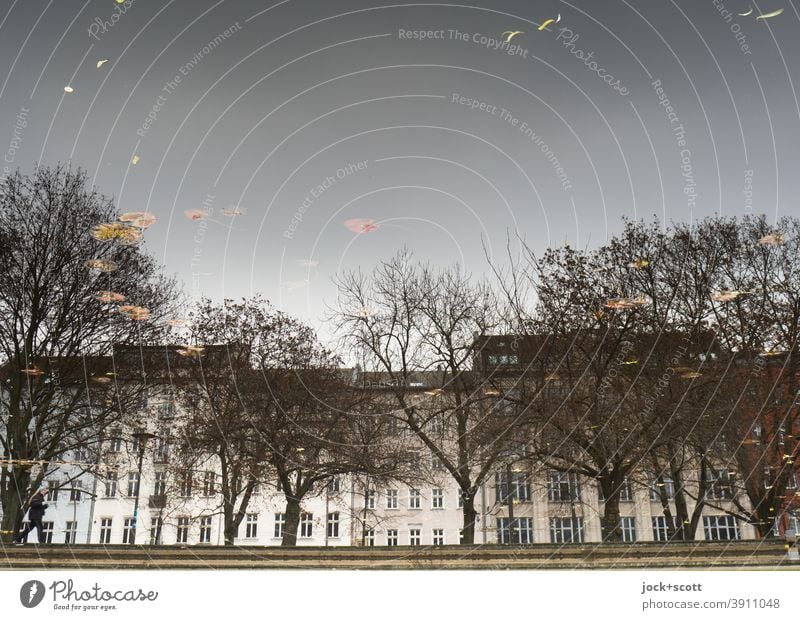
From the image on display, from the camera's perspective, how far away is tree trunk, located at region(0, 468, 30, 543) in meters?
23.6

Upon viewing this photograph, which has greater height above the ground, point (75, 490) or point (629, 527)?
point (75, 490)

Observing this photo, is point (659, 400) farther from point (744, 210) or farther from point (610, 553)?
point (610, 553)

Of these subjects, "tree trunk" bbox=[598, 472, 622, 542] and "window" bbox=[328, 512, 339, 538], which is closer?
"tree trunk" bbox=[598, 472, 622, 542]

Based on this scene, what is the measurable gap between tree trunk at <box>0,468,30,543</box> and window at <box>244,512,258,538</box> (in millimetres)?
28774

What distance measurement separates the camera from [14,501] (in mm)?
24016

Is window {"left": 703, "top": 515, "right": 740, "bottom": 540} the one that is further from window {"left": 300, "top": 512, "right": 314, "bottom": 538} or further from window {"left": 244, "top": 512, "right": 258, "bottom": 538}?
window {"left": 244, "top": 512, "right": 258, "bottom": 538}

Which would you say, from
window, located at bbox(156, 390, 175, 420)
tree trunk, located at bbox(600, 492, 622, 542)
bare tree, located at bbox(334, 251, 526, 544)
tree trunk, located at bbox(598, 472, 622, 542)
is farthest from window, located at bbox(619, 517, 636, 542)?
window, located at bbox(156, 390, 175, 420)

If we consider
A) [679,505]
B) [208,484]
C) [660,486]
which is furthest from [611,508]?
[208,484]

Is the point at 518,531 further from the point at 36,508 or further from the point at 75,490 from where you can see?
the point at 36,508

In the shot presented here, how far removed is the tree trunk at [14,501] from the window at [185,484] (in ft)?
31.3

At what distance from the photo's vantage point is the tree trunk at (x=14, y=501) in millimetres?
23623

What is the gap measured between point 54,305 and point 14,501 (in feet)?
23.5

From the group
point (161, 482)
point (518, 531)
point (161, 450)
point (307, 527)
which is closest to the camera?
point (161, 482)
